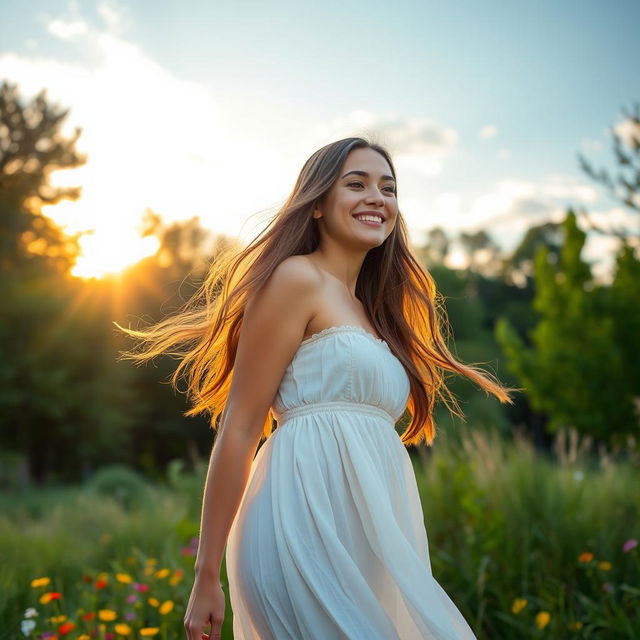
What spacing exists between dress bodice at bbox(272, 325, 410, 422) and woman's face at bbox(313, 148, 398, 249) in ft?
1.18

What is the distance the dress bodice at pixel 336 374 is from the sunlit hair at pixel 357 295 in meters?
0.22

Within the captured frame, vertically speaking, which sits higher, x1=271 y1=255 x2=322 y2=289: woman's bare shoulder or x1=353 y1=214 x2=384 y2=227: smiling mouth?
x1=353 y1=214 x2=384 y2=227: smiling mouth

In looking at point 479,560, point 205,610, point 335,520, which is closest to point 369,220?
point 335,520

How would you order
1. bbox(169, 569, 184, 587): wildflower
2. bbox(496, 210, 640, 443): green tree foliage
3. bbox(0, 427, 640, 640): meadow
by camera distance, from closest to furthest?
bbox(0, 427, 640, 640): meadow → bbox(169, 569, 184, 587): wildflower → bbox(496, 210, 640, 443): green tree foliage

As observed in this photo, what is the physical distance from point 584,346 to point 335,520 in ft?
63.9

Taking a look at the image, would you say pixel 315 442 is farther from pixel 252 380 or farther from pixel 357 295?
pixel 357 295

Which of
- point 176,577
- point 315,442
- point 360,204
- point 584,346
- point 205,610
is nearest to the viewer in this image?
point 205,610

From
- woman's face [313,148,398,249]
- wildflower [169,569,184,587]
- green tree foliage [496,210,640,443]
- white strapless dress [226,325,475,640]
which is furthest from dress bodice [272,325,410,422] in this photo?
green tree foliage [496,210,640,443]

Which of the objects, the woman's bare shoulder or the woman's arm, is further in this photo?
the woman's bare shoulder

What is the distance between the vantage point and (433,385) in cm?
264

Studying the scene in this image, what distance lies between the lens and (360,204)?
93.0 inches

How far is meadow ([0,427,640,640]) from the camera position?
12.6ft

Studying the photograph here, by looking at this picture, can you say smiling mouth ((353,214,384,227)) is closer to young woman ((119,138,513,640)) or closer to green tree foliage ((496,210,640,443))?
young woman ((119,138,513,640))

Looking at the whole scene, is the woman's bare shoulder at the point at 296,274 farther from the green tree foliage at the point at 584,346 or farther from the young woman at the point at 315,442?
the green tree foliage at the point at 584,346
